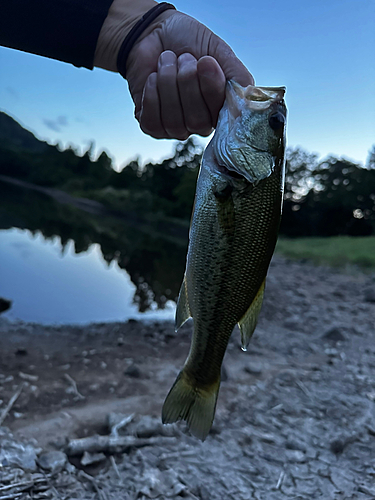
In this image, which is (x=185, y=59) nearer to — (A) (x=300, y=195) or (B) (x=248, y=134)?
(B) (x=248, y=134)

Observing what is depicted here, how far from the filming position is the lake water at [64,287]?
9.24 meters

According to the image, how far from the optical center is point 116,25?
7.50ft

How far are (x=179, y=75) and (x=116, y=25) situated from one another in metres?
0.73

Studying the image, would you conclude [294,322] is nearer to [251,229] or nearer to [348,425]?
[348,425]

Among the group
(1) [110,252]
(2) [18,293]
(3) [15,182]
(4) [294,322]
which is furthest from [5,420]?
(3) [15,182]

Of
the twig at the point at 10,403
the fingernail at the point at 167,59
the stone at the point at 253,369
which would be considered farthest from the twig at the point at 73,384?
the fingernail at the point at 167,59

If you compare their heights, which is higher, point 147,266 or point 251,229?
point 251,229

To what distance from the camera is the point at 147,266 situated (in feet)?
53.0

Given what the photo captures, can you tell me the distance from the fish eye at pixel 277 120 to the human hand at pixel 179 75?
0.27 metres

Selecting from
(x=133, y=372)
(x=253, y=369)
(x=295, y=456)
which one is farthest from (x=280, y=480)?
(x=133, y=372)

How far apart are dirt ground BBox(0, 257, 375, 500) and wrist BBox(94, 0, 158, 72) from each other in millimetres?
3096

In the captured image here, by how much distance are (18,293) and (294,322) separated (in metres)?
7.15

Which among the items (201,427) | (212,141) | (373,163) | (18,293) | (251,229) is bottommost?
(18,293)

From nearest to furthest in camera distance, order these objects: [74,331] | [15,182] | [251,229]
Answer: [251,229] → [74,331] → [15,182]
